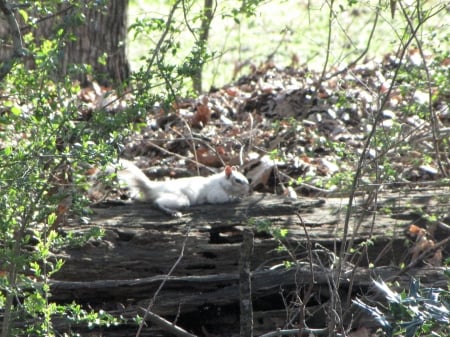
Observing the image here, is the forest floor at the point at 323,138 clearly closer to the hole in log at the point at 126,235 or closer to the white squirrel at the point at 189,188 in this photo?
the white squirrel at the point at 189,188

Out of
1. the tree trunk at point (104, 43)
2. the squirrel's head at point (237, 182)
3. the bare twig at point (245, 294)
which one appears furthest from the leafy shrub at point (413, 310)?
the tree trunk at point (104, 43)

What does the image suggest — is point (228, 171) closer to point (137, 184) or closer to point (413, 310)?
point (137, 184)

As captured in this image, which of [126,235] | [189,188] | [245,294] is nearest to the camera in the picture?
[245,294]

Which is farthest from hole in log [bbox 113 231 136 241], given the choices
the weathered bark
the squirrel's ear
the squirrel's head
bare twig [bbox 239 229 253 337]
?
bare twig [bbox 239 229 253 337]

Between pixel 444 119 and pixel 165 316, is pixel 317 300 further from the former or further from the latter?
pixel 444 119

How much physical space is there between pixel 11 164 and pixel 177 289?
1.82 meters

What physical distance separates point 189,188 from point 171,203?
45cm

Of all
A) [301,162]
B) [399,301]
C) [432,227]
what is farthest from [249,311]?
[301,162]

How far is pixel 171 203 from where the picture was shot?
21.4 ft

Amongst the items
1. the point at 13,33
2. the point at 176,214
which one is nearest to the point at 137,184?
the point at 176,214

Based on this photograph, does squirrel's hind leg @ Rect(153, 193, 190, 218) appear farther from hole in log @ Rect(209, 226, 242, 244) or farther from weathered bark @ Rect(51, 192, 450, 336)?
hole in log @ Rect(209, 226, 242, 244)

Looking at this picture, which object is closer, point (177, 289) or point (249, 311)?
point (249, 311)

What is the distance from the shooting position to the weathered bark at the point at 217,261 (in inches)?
223

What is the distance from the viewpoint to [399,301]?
2.90 metres
